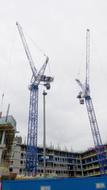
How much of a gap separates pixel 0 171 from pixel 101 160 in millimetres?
56419

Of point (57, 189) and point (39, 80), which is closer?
point (57, 189)

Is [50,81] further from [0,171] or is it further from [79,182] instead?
[79,182]

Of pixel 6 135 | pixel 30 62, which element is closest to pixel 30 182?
pixel 6 135

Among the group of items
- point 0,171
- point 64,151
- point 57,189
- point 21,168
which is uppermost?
point 64,151

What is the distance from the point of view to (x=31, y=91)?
252 ft

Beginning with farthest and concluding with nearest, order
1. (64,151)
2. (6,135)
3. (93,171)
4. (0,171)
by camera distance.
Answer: (64,151) < (93,171) < (6,135) < (0,171)

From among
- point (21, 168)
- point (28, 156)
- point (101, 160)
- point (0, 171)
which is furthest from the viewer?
point (21, 168)

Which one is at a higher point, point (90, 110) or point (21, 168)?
point (90, 110)

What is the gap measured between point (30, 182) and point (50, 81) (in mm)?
51230

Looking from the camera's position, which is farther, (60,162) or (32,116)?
(60,162)

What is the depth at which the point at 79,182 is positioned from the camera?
19250mm

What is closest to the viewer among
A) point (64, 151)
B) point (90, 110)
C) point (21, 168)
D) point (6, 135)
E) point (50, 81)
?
point (6, 135)

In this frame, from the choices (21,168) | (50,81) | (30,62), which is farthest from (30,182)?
(21,168)

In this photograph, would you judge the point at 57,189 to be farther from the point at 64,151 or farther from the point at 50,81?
the point at 64,151
